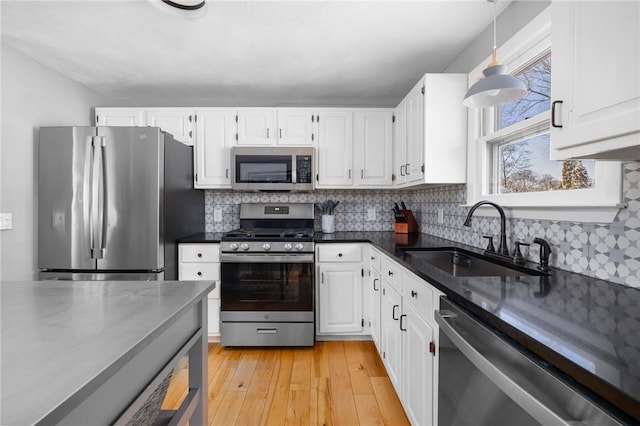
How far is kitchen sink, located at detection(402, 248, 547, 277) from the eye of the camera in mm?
1585

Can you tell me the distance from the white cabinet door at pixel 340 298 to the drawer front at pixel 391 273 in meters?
0.49

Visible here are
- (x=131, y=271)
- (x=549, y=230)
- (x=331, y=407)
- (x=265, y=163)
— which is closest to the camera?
(x=549, y=230)

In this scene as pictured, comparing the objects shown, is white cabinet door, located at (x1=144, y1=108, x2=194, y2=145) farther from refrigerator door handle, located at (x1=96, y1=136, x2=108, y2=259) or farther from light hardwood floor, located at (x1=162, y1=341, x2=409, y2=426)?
light hardwood floor, located at (x1=162, y1=341, x2=409, y2=426)

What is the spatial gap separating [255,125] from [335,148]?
0.82 m

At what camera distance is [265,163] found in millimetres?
3000

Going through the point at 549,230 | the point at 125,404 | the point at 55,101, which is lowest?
the point at 125,404

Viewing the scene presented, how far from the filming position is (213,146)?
3.08m

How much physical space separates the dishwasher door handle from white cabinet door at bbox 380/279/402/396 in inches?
33.0

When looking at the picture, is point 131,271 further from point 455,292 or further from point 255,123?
point 455,292

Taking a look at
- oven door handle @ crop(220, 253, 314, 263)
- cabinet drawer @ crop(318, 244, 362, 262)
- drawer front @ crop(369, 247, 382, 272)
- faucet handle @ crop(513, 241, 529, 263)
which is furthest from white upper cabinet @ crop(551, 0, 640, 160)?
oven door handle @ crop(220, 253, 314, 263)

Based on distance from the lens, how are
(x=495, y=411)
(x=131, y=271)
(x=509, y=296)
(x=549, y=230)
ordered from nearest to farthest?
(x=495, y=411)
(x=509, y=296)
(x=549, y=230)
(x=131, y=271)

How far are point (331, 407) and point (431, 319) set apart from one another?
3.32ft

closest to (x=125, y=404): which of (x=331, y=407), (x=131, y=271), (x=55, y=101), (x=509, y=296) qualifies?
(x=509, y=296)

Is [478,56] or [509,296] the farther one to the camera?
[478,56]
